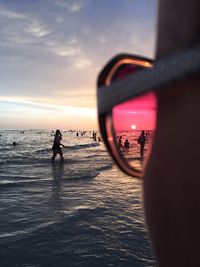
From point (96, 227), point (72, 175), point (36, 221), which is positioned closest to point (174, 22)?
point (96, 227)

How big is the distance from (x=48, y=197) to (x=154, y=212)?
9.37m

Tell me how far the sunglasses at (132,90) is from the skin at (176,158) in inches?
1.1

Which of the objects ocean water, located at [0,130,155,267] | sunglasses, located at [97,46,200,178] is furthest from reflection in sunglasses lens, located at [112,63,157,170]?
ocean water, located at [0,130,155,267]

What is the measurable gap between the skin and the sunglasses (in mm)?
28

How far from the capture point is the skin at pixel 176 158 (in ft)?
1.98

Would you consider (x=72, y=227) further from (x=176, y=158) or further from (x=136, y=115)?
(x=176, y=158)

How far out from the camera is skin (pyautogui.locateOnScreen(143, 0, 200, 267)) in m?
0.60

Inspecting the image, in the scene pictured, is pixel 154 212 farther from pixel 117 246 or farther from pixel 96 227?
pixel 96 227

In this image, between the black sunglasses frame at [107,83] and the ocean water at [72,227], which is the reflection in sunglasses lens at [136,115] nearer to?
the black sunglasses frame at [107,83]

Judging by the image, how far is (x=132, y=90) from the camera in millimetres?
731

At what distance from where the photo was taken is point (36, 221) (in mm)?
6965

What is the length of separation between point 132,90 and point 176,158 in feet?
0.65

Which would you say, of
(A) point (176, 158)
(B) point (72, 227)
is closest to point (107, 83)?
(A) point (176, 158)

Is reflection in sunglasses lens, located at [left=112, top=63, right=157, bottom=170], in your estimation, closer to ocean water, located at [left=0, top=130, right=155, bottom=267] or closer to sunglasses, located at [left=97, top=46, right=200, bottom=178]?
sunglasses, located at [left=97, top=46, right=200, bottom=178]
